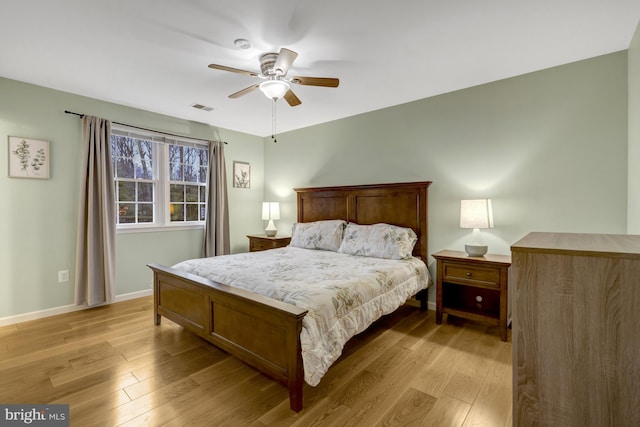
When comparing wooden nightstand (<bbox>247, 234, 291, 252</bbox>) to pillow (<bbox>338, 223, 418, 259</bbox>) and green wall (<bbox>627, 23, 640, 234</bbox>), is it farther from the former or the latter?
green wall (<bbox>627, 23, 640, 234</bbox>)

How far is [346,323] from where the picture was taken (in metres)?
2.04

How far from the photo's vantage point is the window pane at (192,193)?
14.6ft

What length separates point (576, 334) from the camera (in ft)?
2.83

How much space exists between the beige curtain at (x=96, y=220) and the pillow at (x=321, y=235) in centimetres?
223

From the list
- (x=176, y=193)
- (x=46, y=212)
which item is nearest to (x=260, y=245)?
(x=176, y=193)

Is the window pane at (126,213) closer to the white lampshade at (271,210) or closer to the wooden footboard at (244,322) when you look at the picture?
the wooden footboard at (244,322)

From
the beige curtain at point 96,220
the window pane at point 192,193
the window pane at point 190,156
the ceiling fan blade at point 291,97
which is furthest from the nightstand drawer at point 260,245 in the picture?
the ceiling fan blade at point 291,97

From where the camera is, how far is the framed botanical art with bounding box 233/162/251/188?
491cm

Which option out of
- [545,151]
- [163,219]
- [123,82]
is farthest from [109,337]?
[545,151]

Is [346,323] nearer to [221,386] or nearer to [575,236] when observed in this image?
[221,386]

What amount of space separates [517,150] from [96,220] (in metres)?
4.61

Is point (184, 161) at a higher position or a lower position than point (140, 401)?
higher

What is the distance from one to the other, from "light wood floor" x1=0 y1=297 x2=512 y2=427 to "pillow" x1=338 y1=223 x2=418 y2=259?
31.4 inches

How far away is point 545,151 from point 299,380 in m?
2.92
